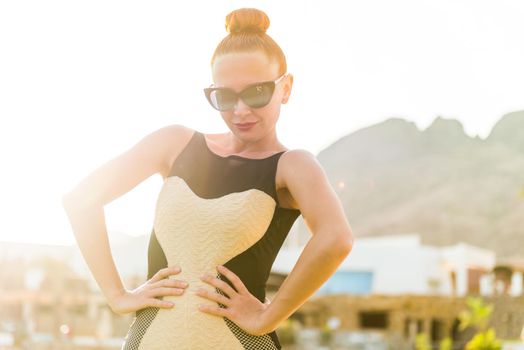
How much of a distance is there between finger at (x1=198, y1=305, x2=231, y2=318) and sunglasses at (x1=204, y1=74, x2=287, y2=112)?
475 mm

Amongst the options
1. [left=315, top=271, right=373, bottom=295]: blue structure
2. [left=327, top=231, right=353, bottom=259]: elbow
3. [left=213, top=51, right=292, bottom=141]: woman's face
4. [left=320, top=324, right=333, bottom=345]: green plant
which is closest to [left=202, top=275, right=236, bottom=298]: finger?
[left=327, top=231, right=353, bottom=259]: elbow

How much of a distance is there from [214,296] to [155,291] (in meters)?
0.14

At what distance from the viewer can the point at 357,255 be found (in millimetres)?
61469

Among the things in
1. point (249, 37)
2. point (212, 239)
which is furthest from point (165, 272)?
point (249, 37)

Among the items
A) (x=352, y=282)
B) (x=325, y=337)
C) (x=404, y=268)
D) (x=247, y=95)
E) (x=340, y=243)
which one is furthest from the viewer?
(x=352, y=282)

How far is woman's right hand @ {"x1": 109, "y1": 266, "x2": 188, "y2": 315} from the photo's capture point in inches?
85.0

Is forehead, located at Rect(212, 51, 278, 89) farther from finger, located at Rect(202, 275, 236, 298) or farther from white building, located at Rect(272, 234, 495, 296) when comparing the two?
white building, located at Rect(272, 234, 495, 296)

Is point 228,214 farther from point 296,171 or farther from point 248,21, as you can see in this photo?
point 248,21

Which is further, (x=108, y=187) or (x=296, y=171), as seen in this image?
(x=108, y=187)

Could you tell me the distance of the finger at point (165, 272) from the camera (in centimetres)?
218

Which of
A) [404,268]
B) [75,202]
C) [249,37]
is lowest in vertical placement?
[75,202]

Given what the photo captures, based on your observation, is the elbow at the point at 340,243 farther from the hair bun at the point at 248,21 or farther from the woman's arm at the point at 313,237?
the hair bun at the point at 248,21

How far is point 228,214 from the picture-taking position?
84.7 inches

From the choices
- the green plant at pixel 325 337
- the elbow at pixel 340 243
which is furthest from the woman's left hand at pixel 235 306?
the green plant at pixel 325 337
